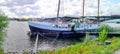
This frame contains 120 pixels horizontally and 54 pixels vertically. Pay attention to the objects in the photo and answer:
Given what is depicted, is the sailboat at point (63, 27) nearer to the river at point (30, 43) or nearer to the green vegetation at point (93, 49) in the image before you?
the river at point (30, 43)

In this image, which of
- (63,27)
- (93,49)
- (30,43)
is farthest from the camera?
(63,27)

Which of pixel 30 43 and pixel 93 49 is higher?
pixel 93 49

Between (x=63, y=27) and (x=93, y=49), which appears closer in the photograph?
(x=93, y=49)

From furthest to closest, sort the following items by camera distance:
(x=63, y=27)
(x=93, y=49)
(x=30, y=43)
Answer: (x=63, y=27), (x=30, y=43), (x=93, y=49)

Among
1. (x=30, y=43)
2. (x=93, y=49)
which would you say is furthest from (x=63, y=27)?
(x=93, y=49)

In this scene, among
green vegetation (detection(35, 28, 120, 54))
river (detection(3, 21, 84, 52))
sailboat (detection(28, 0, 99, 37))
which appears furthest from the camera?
sailboat (detection(28, 0, 99, 37))

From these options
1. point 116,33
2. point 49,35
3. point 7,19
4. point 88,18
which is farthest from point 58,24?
point 7,19

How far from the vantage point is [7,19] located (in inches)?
1009

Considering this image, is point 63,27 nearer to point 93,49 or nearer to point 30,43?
point 30,43

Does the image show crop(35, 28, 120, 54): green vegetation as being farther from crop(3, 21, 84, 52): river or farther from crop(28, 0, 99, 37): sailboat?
crop(28, 0, 99, 37): sailboat

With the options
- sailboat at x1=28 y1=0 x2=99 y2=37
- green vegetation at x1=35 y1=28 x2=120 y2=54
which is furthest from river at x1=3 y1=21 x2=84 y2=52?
green vegetation at x1=35 y1=28 x2=120 y2=54

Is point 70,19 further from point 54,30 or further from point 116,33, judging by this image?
point 116,33

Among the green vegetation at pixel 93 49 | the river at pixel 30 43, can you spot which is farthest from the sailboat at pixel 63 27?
the green vegetation at pixel 93 49

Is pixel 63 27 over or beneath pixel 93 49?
beneath
